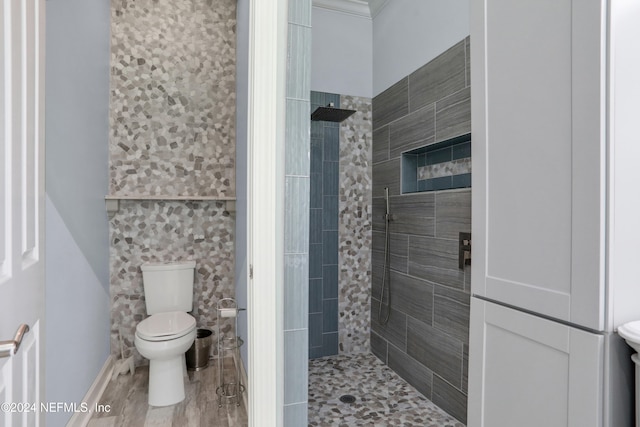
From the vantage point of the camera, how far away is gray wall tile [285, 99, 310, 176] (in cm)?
156

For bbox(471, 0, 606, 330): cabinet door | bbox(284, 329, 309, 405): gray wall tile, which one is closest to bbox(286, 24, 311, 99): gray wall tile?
bbox(471, 0, 606, 330): cabinet door

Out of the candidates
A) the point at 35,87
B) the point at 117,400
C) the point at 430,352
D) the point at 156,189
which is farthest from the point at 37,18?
the point at 430,352

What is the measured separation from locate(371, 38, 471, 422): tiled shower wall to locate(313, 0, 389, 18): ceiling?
2.45 ft

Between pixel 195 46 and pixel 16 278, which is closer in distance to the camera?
pixel 16 278

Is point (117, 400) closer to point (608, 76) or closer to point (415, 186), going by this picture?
point (415, 186)

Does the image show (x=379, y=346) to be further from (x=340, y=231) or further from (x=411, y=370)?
(x=340, y=231)

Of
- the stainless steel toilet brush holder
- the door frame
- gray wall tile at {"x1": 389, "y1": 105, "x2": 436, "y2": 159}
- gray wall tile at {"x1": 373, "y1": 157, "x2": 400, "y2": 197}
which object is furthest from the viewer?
gray wall tile at {"x1": 373, "y1": 157, "x2": 400, "y2": 197}

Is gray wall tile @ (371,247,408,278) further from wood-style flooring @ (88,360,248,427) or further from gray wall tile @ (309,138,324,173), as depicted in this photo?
wood-style flooring @ (88,360,248,427)

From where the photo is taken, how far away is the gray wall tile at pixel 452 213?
2.21 metres

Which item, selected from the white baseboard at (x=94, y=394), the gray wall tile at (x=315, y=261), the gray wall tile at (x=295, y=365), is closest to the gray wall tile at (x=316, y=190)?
the gray wall tile at (x=315, y=261)

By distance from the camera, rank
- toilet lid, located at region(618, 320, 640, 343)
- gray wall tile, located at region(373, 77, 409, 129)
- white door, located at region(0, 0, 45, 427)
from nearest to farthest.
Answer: toilet lid, located at region(618, 320, 640, 343)
white door, located at region(0, 0, 45, 427)
gray wall tile, located at region(373, 77, 409, 129)

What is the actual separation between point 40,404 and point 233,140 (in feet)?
7.76

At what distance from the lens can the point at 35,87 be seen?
3.28 feet

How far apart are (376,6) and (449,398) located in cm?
311
